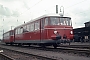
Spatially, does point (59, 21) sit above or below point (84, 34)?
above

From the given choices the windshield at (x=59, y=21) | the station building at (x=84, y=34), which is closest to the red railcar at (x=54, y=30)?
the windshield at (x=59, y=21)


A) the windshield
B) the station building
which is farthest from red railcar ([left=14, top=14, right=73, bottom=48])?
the station building

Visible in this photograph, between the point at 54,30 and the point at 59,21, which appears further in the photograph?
the point at 59,21

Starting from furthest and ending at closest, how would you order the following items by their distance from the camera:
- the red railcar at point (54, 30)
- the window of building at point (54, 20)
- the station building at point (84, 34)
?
1. the station building at point (84, 34)
2. the window of building at point (54, 20)
3. the red railcar at point (54, 30)

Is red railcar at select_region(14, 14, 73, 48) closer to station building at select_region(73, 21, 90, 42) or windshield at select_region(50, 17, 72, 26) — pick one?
windshield at select_region(50, 17, 72, 26)

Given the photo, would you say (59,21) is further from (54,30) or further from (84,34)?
(84,34)

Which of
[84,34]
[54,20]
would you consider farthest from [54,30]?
[84,34]

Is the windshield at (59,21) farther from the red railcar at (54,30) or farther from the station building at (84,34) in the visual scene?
the station building at (84,34)

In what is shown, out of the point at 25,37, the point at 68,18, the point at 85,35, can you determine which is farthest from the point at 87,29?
the point at 68,18

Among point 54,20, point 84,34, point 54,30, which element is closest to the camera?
point 54,30

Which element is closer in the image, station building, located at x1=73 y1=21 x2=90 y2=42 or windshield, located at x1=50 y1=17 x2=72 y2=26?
windshield, located at x1=50 y1=17 x2=72 y2=26

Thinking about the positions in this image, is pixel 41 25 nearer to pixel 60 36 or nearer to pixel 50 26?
pixel 50 26

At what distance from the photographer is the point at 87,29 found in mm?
37000

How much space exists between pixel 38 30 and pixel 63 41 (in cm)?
327
